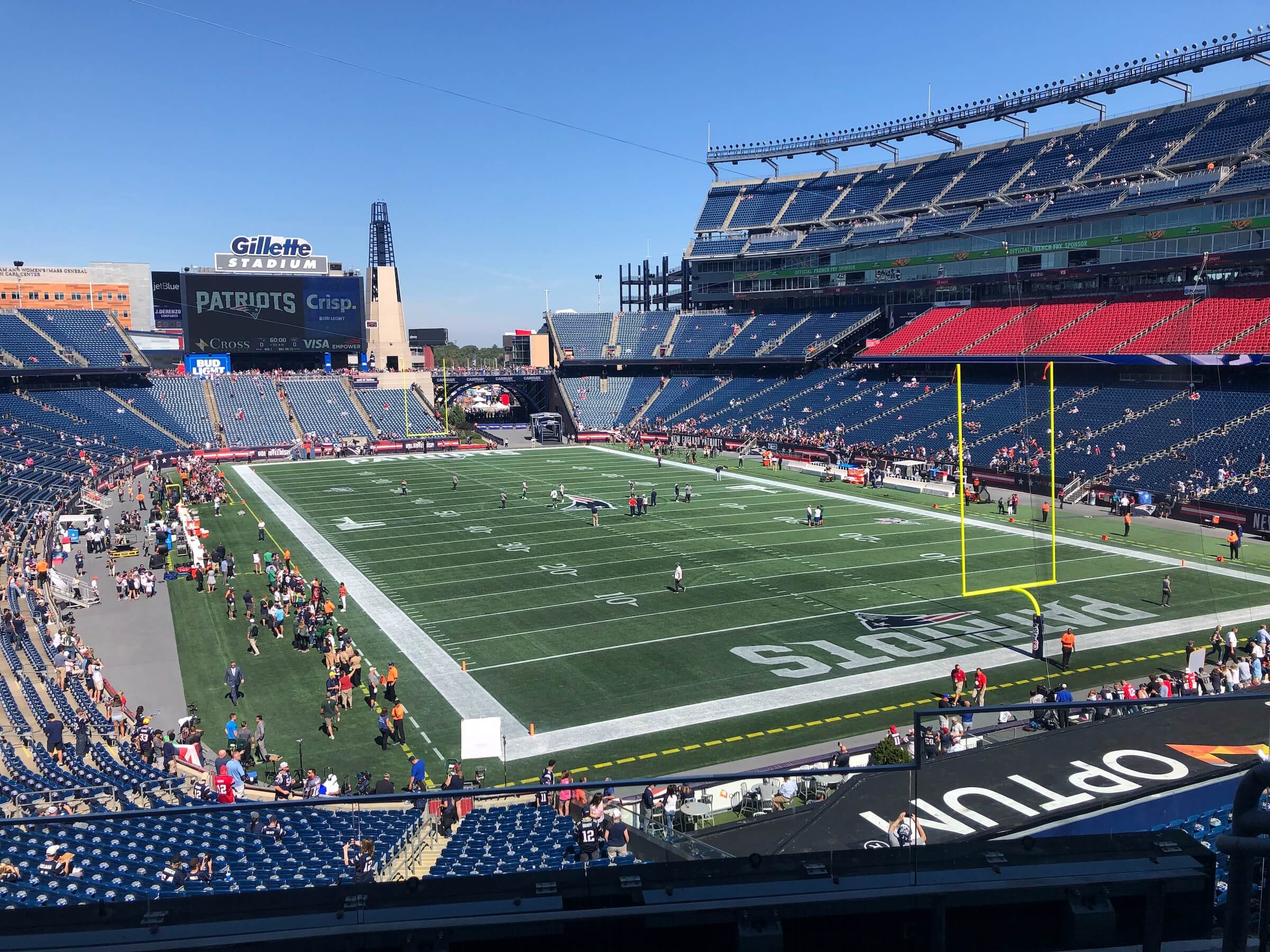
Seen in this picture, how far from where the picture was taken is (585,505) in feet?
135

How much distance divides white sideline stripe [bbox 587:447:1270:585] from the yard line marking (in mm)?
9316

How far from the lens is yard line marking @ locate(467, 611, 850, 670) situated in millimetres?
21219

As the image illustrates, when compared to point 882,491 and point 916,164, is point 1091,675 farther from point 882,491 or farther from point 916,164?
point 916,164

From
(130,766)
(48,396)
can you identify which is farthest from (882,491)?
(48,396)

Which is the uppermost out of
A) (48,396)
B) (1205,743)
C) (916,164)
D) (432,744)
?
(916,164)

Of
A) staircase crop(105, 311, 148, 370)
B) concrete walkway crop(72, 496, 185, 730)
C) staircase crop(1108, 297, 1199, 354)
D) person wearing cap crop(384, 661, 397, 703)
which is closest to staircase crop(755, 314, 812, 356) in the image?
staircase crop(1108, 297, 1199, 354)

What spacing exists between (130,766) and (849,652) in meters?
14.3

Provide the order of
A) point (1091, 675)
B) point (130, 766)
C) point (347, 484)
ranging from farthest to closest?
point (347, 484) → point (1091, 675) → point (130, 766)

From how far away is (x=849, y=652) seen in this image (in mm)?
21422

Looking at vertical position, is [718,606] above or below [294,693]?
above

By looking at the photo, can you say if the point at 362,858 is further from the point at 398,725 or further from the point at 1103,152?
the point at 1103,152

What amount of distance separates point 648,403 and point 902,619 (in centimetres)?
5239

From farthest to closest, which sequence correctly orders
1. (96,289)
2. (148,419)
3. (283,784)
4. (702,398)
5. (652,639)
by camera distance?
1. (96,289)
2. (702,398)
3. (148,419)
4. (652,639)
5. (283,784)

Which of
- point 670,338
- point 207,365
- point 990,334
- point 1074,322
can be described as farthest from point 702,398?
point 207,365
